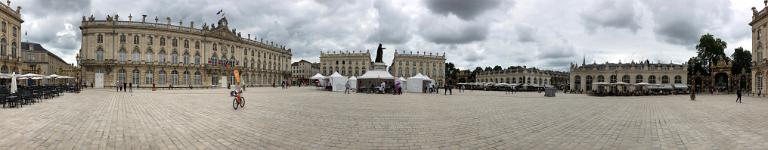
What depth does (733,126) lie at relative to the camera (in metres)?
10.8

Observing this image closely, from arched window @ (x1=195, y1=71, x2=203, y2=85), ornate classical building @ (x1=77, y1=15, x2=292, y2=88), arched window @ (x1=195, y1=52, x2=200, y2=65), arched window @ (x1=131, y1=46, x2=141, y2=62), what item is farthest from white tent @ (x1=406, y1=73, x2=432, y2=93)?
arched window @ (x1=131, y1=46, x2=141, y2=62)

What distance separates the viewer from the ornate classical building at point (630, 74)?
71.4 metres

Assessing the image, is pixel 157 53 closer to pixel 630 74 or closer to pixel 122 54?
pixel 122 54

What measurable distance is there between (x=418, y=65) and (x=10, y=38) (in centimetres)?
8262

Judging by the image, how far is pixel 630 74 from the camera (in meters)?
74.0

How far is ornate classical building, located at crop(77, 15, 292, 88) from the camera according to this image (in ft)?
182

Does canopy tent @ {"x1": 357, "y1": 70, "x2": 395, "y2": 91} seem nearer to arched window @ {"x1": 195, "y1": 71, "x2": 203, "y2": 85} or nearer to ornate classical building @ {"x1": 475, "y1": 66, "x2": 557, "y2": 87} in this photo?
arched window @ {"x1": 195, "y1": 71, "x2": 203, "y2": 85}

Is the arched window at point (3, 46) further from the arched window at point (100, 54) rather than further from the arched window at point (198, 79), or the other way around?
the arched window at point (198, 79)

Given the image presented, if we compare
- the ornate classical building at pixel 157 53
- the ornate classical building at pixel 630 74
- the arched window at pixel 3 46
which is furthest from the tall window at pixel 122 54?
the ornate classical building at pixel 630 74

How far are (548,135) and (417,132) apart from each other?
9.34 feet

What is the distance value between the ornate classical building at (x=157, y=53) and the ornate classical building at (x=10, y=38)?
10365 millimetres

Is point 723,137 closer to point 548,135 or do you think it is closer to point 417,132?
point 548,135

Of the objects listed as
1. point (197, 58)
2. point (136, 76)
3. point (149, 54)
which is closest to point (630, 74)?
point (197, 58)

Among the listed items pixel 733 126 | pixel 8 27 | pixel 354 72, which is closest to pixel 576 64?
pixel 354 72
